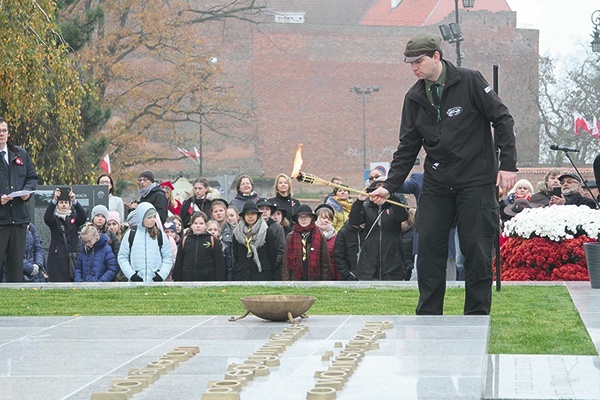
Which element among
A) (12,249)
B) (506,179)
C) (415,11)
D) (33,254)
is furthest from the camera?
(415,11)

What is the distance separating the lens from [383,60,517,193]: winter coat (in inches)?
338

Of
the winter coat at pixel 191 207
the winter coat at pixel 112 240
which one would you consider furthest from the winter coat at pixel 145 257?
the winter coat at pixel 191 207

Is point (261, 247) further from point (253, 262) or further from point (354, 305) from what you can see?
point (354, 305)

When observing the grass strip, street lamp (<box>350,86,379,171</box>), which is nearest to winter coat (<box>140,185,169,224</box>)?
the grass strip

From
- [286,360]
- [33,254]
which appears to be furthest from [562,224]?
[286,360]

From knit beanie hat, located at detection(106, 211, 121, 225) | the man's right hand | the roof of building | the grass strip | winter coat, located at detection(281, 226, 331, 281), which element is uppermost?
the roof of building

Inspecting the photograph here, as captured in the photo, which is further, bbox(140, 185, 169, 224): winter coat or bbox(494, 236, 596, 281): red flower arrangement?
bbox(140, 185, 169, 224): winter coat

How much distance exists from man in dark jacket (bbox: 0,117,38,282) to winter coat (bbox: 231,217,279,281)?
8.56 feet

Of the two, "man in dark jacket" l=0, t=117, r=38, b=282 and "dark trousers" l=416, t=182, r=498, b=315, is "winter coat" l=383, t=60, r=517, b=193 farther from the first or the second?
"man in dark jacket" l=0, t=117, r=38, b=282

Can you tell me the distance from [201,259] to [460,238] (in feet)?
19.9

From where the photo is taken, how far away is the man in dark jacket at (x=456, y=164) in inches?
339

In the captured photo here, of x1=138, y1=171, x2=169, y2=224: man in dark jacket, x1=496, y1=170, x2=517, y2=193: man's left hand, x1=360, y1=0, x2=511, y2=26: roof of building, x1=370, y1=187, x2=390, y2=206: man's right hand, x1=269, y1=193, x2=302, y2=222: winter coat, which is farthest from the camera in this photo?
x1=360, y1=0, x2=511, y2=26: roof of building

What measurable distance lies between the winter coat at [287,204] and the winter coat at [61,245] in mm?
2569

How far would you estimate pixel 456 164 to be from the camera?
8602mm
